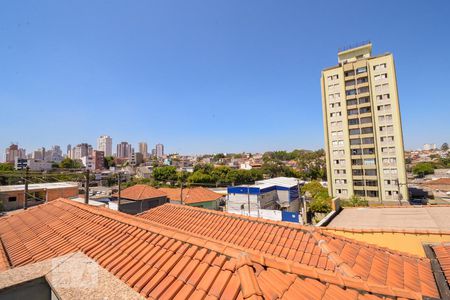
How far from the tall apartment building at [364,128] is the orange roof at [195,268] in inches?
1582

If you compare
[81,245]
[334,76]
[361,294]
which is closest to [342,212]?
[361,294]

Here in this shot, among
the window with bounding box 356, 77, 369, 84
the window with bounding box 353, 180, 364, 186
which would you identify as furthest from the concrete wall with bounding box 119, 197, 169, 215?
the window with bounding box 356, 77, 369, 84

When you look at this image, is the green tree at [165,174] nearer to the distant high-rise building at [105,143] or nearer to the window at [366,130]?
the window at [366,130]

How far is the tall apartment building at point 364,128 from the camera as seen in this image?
120ft

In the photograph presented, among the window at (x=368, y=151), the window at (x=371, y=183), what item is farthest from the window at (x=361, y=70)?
the window at (x=371, y=183)

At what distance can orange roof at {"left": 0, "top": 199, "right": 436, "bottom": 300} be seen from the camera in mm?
2797

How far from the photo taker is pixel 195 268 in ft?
10.4

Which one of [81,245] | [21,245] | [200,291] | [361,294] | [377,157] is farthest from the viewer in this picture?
[377,157]

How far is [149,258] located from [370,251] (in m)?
5.34

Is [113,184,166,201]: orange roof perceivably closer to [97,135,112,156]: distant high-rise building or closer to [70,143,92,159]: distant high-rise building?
[70,143,92,159]: distant high-rise building

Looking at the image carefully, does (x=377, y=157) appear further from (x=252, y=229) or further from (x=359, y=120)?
(x=252, y=229)

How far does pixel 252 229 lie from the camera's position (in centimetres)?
676

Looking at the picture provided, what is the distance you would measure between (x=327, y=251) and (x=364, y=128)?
138ft

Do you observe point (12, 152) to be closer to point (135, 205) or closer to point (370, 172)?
point (135, 205)
